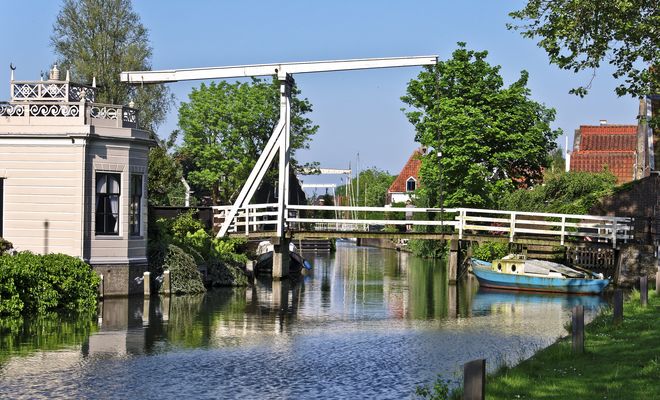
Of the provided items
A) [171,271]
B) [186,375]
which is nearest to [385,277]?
[171,271]

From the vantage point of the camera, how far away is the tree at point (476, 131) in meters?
52.2

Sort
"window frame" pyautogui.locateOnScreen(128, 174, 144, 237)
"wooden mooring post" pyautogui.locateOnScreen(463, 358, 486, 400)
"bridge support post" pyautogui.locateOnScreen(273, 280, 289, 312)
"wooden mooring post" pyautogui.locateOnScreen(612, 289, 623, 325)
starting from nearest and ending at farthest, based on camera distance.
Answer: "wooden mooring post" pyautogui.locateOnScreen(463, 358, 486, 400)
"wooden mooring post" pyautogui.locateOnScreen(612, 289, 623, 325)
"window frame" pyautogui.locateOnScreen(128, 174, 144, 237)
"bridge support post" pyautogui.locateOnScreen(273, 280, 289, 312)

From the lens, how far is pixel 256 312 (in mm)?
30234

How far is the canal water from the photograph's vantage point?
17672mm

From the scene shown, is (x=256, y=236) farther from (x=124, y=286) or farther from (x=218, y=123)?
(x=218, y=123)

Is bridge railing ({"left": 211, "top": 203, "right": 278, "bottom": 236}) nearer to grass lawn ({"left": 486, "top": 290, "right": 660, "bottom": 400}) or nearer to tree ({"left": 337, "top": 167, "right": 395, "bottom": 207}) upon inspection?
grass lawn ({"left": 486, "top": 290, "right": 660, "bottom": 400})

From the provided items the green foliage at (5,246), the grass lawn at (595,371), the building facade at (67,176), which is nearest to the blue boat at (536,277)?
the building facade at (67,176)

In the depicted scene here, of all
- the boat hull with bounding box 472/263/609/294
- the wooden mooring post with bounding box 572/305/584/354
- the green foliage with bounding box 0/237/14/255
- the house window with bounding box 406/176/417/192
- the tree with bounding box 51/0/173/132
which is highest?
the tree with bounding box 51/0/173/132

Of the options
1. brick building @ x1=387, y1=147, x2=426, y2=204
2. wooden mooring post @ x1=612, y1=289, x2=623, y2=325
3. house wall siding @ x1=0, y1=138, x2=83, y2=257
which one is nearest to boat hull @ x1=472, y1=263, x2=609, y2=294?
wooden mooring post @ x1=612, y1=289, x2=623, y2=325

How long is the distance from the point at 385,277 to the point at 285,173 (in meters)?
8.95

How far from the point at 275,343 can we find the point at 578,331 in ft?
26.2

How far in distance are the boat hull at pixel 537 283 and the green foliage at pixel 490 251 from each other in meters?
8.17

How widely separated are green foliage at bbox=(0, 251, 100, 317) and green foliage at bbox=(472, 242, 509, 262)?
25087 millimetres

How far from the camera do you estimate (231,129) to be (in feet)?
208
